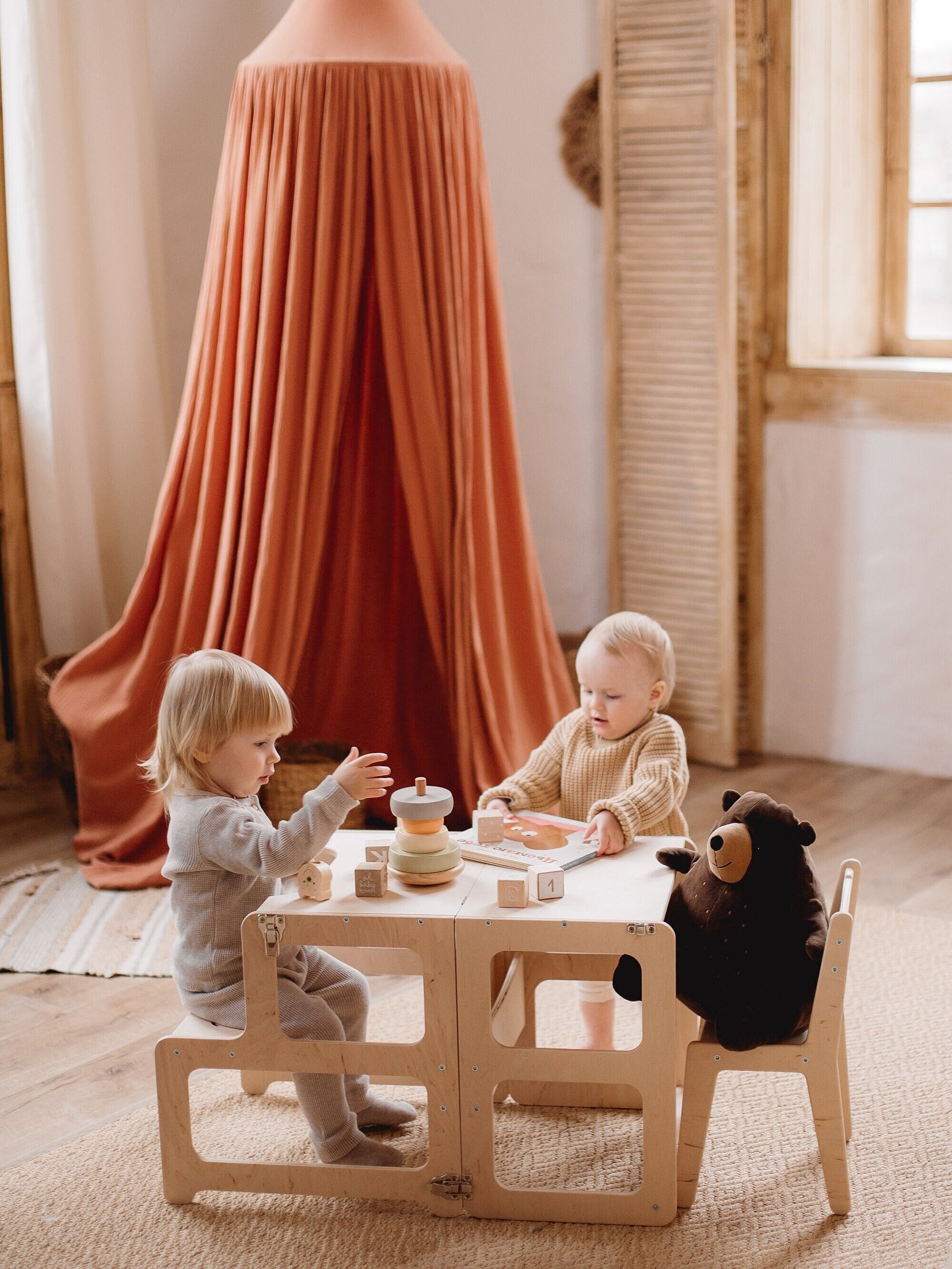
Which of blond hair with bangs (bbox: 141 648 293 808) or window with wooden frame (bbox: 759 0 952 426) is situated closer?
blond hair with bangs (bbox: 141 648 293 808)

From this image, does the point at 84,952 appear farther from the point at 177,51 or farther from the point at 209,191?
the point at 177,51

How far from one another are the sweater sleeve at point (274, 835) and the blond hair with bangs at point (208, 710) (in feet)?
0.23

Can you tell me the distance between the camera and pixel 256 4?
397cm

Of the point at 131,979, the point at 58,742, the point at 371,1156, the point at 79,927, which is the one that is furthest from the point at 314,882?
the point at 58,742

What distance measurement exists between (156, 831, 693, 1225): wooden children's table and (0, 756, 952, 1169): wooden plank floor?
1.22 feet

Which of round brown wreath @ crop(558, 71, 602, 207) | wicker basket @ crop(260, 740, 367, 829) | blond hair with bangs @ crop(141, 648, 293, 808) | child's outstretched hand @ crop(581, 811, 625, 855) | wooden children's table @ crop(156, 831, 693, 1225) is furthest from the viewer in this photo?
round brown wreath @ crop(558, 71, 602, 207)

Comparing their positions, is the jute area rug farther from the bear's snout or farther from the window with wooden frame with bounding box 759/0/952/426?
the window with wooden frame with bounding box 759/0/952/426

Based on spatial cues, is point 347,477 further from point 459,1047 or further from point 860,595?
point 459,1047

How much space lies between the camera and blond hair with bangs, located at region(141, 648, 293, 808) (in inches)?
77.8

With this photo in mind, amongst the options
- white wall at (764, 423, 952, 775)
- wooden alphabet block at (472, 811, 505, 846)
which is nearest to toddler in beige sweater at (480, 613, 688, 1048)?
wooden alphabet block at (472, 811, 505, 846)

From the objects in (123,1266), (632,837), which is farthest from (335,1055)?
(632,837)

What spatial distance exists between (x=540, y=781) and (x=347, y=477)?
117 centimetres

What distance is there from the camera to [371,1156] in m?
2.06

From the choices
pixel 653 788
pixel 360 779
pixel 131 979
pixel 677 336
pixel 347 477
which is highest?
pixel 677 336
